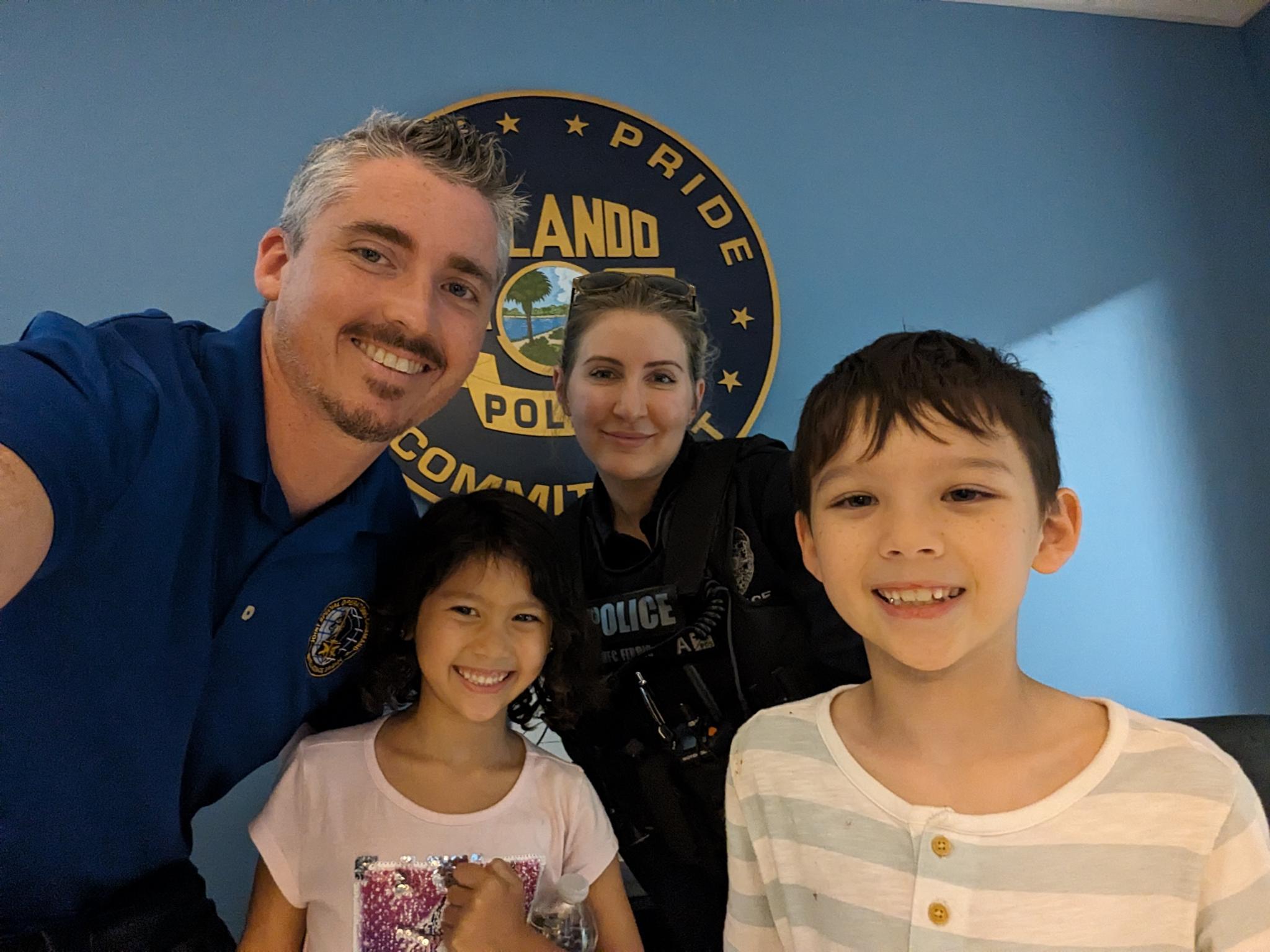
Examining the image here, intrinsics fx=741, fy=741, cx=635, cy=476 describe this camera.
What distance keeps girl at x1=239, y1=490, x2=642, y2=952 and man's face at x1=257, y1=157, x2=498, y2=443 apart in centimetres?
23

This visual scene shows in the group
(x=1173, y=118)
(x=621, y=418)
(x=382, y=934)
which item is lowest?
(x=382, y=934)

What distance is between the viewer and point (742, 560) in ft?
3.53

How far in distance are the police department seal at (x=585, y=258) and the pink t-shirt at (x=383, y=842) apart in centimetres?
63

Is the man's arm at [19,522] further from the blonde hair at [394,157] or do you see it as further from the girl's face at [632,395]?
the girl's face at [632,395]

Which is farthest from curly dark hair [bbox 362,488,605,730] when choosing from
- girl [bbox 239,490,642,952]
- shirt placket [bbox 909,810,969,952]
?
shirt placket [bbox 909,810,969,952]

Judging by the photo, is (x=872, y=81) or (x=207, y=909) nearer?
(x=207, y=909)

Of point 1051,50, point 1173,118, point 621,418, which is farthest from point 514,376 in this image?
point 1173,118

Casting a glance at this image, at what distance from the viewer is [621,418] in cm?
121

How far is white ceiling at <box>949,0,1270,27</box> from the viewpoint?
1887 mm

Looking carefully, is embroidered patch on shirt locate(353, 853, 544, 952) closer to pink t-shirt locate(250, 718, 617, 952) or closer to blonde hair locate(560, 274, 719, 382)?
pink t-shirt locate(250, 718, 617, 952)

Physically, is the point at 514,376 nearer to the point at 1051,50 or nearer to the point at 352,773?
the point at 352,773

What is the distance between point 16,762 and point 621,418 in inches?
34.1

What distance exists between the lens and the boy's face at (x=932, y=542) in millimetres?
730

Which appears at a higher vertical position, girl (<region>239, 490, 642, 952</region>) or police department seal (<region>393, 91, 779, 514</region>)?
police department seal (<region>393, 91, 779, 514</region>)
